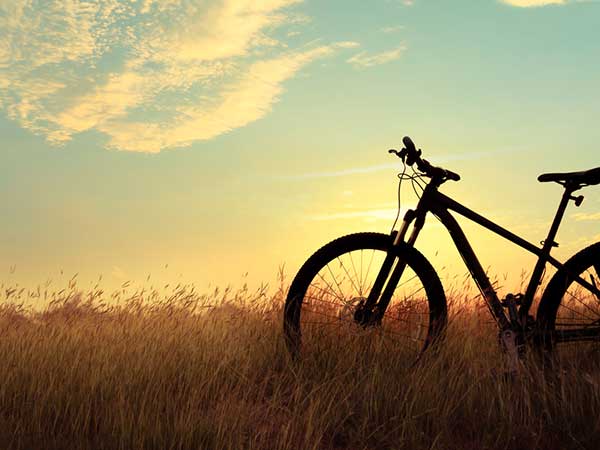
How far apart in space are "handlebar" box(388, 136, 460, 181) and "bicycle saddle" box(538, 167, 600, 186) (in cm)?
67

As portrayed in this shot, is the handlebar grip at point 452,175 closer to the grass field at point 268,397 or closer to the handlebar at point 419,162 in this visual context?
the handlebar at point 419,162

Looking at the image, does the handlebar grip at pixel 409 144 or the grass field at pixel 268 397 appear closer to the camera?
the grass field at pixel 268 397

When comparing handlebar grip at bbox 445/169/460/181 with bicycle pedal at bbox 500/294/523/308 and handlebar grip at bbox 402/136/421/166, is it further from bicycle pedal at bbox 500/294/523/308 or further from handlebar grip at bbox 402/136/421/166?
bicycle pedal at bbox 500/294/523/308

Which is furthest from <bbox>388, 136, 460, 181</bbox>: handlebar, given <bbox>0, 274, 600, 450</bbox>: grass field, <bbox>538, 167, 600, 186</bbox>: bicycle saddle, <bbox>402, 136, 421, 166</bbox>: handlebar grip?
<bbox>0, 274, 600, 450</bbox>: grass field

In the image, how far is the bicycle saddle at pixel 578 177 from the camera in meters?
4.45

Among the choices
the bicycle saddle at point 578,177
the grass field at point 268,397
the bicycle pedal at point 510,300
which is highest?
the bicycle saddle at point 578,177

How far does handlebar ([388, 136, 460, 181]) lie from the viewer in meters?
4.34

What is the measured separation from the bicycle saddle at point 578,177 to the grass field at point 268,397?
123 centimetres

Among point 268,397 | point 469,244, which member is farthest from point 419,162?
point 268,397

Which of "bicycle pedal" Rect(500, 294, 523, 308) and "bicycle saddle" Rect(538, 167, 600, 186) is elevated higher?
"bicycle saddle" Rect(538, 167, 600, 186)

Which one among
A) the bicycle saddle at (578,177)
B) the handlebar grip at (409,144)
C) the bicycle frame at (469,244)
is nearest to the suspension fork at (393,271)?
the bicycle frame at (469,244)

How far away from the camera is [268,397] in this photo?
4.30 metres

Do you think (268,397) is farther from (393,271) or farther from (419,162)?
(419,162)

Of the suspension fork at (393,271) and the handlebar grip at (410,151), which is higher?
the handlebar grip at (410,151)
